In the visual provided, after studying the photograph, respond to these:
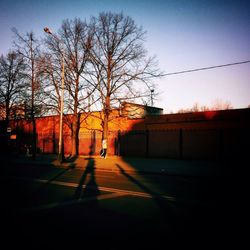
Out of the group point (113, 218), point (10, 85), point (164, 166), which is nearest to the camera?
point (113, 218)

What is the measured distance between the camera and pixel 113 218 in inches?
216

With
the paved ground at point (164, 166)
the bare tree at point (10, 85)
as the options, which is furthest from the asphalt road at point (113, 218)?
the bare tree at point (10, 85)

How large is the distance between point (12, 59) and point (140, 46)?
19.3m

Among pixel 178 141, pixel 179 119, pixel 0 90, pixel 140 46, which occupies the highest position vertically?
pixel 140 46

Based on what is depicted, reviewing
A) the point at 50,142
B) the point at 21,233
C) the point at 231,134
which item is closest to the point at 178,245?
the point at 21,233

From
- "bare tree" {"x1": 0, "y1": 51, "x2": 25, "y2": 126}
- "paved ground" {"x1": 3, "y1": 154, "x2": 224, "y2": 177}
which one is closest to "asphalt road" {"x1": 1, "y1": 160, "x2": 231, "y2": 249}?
"paved ground" {"x1": 3, "y1": 154, "x2": 224, "y2": 177}

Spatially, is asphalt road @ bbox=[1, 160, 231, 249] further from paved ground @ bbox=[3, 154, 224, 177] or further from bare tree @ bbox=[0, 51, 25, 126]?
bare tree @ bbox=[0, 51, 25, 126]

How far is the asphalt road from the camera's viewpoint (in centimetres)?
423

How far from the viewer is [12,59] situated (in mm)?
33781

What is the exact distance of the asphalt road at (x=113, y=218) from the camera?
4.23 m

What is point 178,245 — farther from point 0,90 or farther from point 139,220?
point 0,90

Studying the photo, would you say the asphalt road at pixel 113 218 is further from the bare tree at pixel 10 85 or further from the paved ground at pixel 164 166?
the bare tree at pixel 10 85

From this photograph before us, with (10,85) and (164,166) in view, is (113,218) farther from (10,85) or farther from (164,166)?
(10,85)

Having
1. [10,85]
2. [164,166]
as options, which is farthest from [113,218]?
[10,85]
